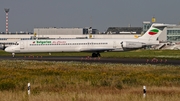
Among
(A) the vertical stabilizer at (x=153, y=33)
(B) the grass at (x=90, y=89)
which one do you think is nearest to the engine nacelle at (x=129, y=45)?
(A) the vertical stabilizer at (x=153, y=33)

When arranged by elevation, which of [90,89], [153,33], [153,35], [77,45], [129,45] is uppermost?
[153,33]

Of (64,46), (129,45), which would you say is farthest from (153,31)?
(64,46)

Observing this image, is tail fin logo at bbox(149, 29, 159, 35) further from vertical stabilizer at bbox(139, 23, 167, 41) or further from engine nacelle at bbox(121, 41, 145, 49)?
engine nacelle at bbox(121, 41, 145, 49)

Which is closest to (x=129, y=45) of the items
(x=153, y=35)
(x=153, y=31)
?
(x=153, y=35)

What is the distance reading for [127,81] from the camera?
1113 inches

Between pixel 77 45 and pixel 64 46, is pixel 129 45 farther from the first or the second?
pixel 64 46

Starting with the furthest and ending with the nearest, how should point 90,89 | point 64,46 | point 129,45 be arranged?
1. point 64,46
2. point 129,45
3. point 90,89

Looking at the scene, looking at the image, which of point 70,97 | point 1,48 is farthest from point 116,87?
point 1,48

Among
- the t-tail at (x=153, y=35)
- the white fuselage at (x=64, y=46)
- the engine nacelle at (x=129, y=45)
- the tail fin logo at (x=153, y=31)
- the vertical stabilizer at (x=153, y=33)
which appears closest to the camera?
the white fuselage at (x=64, y=46)

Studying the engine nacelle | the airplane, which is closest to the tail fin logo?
the airplane

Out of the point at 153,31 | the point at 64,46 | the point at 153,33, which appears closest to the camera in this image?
the point at 64,46

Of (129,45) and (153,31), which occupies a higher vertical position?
(153,31)

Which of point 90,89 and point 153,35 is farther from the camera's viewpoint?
point 153,35

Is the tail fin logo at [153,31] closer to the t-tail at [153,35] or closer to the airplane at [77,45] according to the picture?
the t-tail at [153,35]
